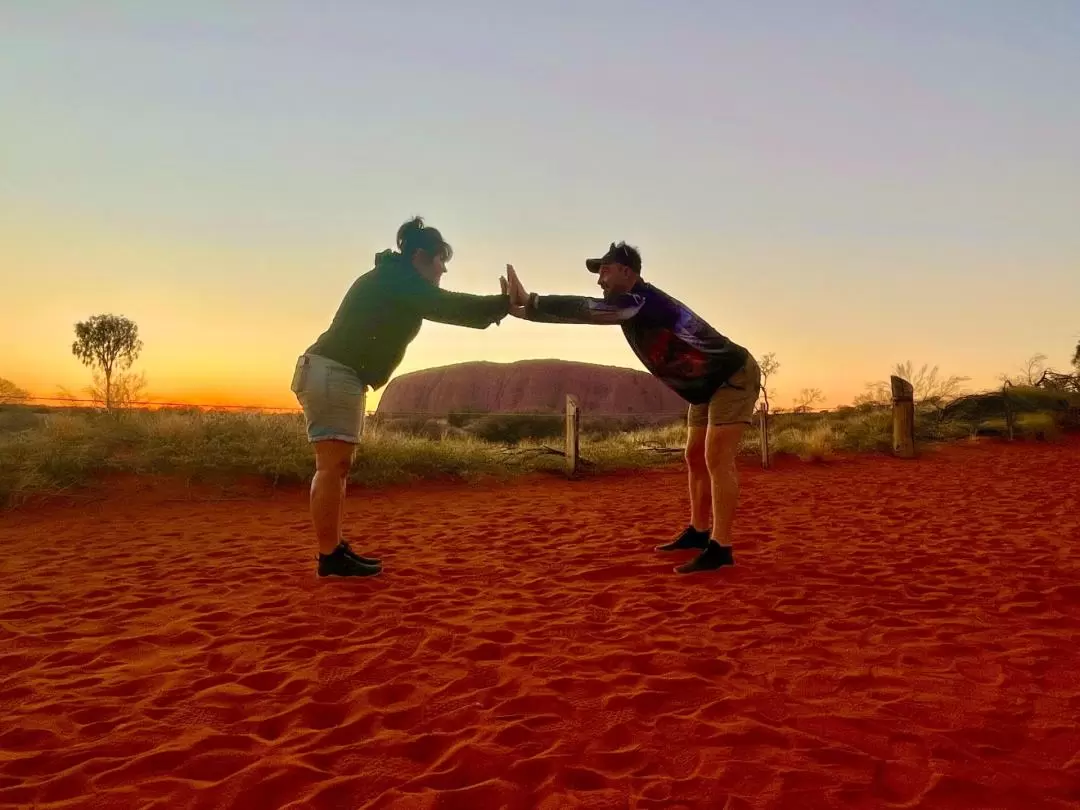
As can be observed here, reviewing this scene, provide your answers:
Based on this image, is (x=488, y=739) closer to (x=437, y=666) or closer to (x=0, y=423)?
(x=437, y=666)

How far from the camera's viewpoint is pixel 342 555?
4133 millimetres

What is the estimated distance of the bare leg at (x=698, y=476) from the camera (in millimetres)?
4418

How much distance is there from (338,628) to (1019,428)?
1668cm

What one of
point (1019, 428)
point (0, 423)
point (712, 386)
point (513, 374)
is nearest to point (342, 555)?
point (712, 386)

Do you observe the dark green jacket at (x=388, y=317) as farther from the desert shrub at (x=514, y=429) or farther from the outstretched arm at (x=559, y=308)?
the desert shrub at (x=514, y=429)

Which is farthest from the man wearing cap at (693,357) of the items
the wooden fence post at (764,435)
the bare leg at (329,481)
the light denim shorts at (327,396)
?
the wooden fence post at (764,435)

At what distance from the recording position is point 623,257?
3980mm

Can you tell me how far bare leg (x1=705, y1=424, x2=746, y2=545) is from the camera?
4.00 meters

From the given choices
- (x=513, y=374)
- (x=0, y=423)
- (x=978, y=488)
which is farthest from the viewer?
(x=513, y=374)

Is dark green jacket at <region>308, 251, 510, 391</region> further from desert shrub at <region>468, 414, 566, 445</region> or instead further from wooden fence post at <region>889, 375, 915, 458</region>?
desert shrub at <region>468, 414, 566, 445</region>

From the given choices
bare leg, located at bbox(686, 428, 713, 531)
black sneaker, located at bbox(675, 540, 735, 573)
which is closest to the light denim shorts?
bare leg, located at bbox(686, 428, 713, 531)

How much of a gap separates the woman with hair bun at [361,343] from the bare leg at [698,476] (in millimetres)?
1589

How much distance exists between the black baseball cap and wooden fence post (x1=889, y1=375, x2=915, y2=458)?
10.4 meters

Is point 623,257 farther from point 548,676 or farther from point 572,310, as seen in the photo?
point 548,676
